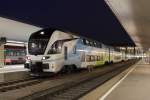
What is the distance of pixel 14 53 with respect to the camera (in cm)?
4428

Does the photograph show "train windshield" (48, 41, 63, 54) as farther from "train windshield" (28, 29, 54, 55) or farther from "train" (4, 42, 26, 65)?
"train" (4, 42, 26, 65)

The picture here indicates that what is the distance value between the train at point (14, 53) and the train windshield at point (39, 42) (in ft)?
61.1

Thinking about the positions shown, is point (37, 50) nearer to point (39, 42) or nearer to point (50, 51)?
point (39, 42)

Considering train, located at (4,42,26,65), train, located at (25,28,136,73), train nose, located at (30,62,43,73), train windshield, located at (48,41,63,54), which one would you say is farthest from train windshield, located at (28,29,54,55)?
train, located at (4,42,26,65)

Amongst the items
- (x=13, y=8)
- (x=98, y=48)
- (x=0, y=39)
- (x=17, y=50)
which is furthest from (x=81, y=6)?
(x=17, y=50)

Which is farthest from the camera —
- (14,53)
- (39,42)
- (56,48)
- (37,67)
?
(14,53)

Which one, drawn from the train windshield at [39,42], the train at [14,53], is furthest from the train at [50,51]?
the train at [14,53]

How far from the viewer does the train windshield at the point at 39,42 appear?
2182 centimetres

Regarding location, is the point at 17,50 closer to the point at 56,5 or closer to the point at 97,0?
the point at 56,5

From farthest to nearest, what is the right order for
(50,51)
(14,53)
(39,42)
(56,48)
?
(14,53)
(39,42)
(56,48)
(50,51)

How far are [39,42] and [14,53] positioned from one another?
→ 75.0ft

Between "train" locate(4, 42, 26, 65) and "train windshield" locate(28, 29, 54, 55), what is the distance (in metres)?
18.6

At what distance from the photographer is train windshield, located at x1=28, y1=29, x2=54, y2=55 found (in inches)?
859

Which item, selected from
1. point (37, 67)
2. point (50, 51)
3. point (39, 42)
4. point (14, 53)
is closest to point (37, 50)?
point (39, 42)
